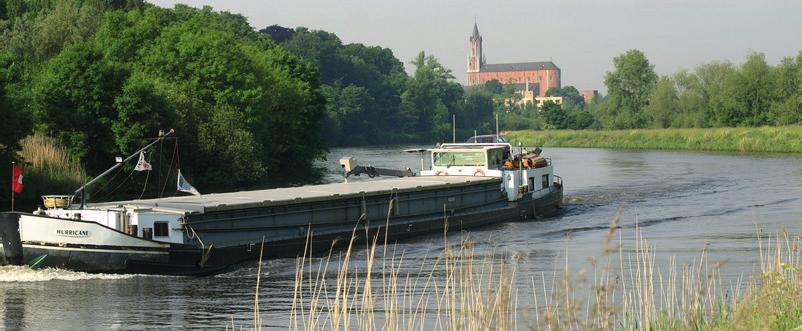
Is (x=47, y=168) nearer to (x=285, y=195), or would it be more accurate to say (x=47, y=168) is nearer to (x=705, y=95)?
(x=285, y=195)

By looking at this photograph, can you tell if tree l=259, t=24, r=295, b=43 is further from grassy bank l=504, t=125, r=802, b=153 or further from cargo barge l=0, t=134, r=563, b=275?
cargo barge l=0, t=134, r=563, b=275

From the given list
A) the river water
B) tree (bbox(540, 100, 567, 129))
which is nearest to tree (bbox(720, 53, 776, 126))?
tree (bbox(540, 100, 567, 129))

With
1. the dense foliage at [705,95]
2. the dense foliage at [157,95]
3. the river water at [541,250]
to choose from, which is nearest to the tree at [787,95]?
the dense foliage at [705,95]

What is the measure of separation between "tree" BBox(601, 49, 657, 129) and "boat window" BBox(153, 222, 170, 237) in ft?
372

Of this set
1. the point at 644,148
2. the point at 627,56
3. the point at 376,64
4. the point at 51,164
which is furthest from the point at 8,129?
the point at 376,64

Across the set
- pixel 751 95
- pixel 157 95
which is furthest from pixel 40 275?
pixel 751 95

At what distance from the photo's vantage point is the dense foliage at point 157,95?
48031 millimetres

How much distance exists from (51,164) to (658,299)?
31.4 metres

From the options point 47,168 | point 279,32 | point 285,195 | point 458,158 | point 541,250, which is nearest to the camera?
point 541,250

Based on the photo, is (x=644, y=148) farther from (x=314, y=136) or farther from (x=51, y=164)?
(x=51, y=164)

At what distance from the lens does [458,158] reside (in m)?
42.9

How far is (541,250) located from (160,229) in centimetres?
1064

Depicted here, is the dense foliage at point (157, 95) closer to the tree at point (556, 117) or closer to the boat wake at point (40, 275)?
the boat wake at point (40, 275)

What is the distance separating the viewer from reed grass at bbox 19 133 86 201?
42.4 metres
